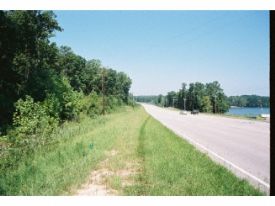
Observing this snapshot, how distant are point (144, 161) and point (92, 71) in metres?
66.4

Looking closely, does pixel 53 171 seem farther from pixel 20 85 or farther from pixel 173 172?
pixel 20 85

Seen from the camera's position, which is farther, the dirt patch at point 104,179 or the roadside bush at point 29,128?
the roadside bush at point 29,128

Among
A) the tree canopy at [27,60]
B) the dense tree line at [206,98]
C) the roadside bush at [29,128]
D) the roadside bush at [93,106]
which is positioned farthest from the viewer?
the dense tree line at [206,98]

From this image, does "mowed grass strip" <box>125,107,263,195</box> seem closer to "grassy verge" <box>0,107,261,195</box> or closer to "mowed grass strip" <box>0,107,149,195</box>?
"grassy verge" <box>0,107,261,195</box>

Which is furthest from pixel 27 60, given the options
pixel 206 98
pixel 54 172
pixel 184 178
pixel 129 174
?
pixel 206 98

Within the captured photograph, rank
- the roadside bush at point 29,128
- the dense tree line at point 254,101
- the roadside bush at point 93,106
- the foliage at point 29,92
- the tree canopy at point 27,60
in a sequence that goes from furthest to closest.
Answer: the roadside bush at point 93,106 → the tree canopy at point 27,60 → the foliage at point 29,92 → the roadside bush at point 29,128 → the dense tree line at point 254,101

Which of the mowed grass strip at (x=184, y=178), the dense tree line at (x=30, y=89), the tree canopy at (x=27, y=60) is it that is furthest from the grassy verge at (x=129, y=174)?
the tree canopy at (x=27, y=60)

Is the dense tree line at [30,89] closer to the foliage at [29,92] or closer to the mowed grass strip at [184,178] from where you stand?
the foliage at [29,92]

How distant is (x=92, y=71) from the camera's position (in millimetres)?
75875

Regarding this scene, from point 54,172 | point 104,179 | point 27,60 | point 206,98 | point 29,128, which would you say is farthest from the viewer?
point 206,98

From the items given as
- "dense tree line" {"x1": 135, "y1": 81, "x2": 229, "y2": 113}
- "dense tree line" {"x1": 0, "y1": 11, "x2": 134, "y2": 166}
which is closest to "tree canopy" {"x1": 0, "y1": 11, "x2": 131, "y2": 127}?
"dense tree line" {"x1": 0, "y1": 11, "x2": 134, "y2": 166}

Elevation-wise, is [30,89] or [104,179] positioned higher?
[30,89]

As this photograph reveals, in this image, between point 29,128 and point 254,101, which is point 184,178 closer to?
point 29,128
